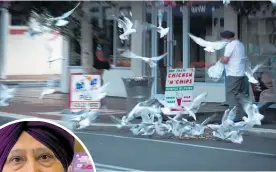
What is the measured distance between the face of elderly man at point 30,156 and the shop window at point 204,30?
1230 centimetres

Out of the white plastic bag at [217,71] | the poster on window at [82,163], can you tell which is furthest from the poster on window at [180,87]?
the poster on window at [82,163]

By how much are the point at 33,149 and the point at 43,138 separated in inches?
1.6

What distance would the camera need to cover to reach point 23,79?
17109 millimetres

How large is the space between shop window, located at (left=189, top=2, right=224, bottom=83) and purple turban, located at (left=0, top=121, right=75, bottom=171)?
1224 cm

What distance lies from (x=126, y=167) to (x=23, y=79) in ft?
36.6

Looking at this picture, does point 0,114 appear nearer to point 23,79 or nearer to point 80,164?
point 23,79

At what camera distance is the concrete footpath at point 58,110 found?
32.5 ft

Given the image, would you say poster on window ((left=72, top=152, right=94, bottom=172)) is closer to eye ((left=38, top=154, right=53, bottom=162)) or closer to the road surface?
eye ((left=38, top=154, right=53, bottom=162))

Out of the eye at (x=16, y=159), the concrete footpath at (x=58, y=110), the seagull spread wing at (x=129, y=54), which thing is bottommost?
the concrete footpath at (x=58, y=110)

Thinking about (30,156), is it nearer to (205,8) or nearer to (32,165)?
(32,165)

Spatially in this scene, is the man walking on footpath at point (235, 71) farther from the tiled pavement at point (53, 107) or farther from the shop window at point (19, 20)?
the shop window at point (19, 20)

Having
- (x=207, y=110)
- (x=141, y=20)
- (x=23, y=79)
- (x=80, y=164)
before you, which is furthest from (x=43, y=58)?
(x=80, y=164)

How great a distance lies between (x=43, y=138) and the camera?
5.14 feet

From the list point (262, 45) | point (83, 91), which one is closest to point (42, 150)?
point (83, 91)
